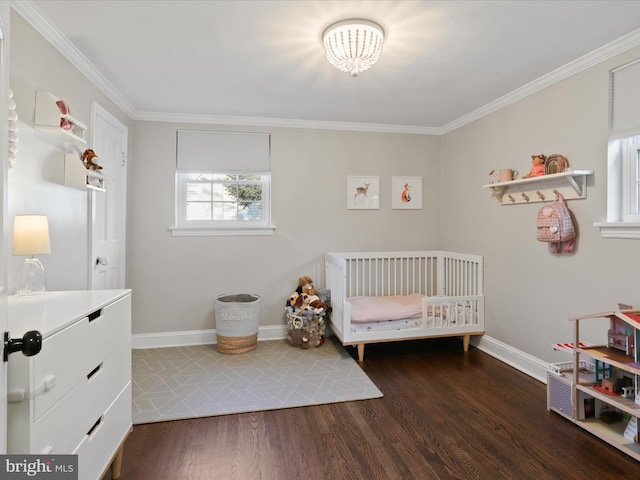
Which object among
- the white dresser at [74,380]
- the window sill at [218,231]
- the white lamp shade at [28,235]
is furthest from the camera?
the window sill at [218,231]

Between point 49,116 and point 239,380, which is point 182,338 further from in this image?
point 49,116

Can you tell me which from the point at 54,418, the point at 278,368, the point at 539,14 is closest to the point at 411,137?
the point at 539,14

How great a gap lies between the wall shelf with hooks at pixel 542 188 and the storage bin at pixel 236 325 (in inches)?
92.9

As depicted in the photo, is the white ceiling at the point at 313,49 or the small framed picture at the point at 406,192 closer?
the white ceiling at the point at 313,49

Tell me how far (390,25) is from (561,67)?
1.36m

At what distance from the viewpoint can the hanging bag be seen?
2.27 meters

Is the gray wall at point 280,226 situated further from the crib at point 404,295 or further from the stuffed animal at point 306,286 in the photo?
the crib at point 404,295

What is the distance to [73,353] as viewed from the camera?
1.16 m

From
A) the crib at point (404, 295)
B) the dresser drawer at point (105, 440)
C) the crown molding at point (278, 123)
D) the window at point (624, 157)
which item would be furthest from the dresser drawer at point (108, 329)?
the window at point (624, 157)

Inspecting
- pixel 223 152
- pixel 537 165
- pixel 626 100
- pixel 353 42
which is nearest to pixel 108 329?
pixel 353 42

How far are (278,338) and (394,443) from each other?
187 cm

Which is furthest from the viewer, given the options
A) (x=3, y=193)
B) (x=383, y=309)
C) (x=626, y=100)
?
(x=383, y=309)

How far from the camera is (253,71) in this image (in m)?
2.39

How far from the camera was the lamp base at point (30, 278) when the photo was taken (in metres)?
1.55
